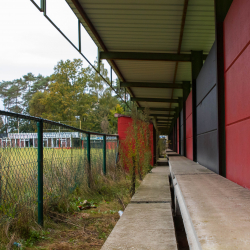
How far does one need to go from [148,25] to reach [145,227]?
420cm

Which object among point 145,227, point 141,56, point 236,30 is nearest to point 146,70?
point 141,56

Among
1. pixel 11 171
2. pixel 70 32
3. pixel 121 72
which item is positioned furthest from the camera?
pixel 121 72

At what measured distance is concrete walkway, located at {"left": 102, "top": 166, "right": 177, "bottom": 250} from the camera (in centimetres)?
232

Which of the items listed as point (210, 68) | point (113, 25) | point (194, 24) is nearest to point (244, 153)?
point (210, 68)

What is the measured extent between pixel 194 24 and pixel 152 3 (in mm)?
1326

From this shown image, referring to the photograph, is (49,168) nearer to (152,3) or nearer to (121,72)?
(152,3)

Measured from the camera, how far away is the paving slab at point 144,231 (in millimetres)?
2295

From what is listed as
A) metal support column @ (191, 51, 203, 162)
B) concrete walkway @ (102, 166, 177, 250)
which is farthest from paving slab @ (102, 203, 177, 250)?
metal support column @ (191, 51, 203, 162)

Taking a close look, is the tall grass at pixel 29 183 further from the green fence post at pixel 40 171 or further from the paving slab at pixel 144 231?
the paving slab at pixel 144 231

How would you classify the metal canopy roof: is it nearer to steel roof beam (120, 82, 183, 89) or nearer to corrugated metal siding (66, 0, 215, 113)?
corrugated metal siding (66, 0, 215, 113)

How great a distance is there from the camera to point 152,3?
4727 millimetres

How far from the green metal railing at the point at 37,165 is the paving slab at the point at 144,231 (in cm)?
120

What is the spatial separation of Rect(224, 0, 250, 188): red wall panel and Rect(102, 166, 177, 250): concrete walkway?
973 mm

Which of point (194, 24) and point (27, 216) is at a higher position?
point (194, 24)
